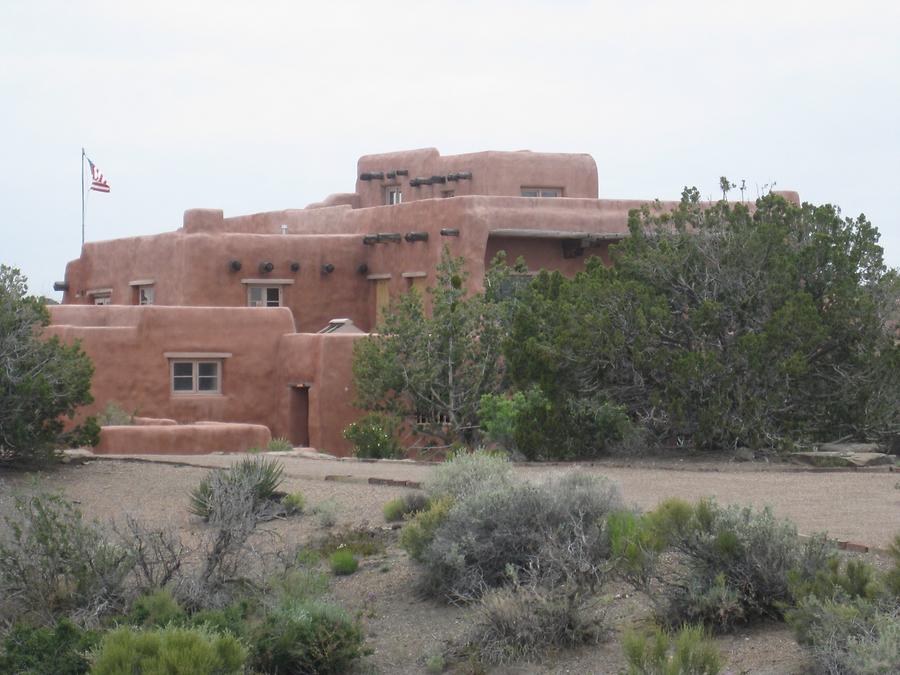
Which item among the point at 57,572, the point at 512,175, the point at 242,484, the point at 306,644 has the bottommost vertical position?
the point at 306,644

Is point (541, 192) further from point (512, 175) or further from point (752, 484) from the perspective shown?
point (752, 484)

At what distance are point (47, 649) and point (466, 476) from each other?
5039 mm

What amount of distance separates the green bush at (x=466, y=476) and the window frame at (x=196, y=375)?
18824 mm

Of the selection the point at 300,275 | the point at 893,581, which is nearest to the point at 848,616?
the point at 893,581

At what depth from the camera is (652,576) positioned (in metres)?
10.7

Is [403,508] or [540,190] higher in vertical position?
[540,190]

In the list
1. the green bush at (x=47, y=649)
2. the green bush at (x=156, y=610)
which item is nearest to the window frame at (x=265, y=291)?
the green bush at (x=156, y=610)

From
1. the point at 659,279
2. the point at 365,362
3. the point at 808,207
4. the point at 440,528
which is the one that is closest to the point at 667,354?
the point at 659,279

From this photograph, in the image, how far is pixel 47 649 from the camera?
33.2 ft

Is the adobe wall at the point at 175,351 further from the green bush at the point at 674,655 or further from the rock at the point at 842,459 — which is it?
the green bush at the point at 674,655

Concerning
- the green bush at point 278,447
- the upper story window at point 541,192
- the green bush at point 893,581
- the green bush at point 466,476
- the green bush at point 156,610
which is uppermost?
the upper story window at point 541,192

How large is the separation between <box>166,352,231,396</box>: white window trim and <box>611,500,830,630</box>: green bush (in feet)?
74.9

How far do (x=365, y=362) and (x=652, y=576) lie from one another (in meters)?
18.4

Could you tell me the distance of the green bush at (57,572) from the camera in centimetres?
1154
